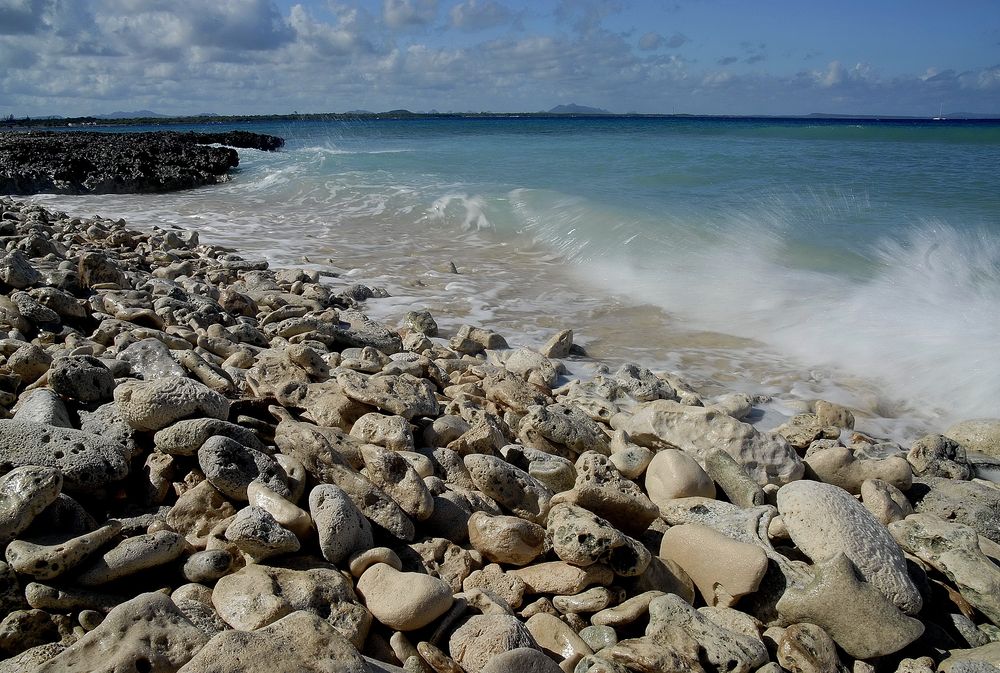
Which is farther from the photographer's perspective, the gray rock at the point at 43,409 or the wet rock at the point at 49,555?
the gray rock at the point at 43,409

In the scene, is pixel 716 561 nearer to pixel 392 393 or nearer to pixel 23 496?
pixel 392 393

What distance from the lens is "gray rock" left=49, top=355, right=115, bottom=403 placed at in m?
2.87

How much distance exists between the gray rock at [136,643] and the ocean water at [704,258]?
375 cm

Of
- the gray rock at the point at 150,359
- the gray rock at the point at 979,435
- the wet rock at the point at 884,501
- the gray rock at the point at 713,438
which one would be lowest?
the gray rock at the point at 979,435

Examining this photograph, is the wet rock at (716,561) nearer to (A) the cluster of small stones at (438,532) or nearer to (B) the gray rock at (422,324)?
(A) the cluster of small stones at (438,532)

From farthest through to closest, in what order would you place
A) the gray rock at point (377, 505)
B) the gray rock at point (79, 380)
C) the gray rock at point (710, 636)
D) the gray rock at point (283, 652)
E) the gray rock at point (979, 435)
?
the gray rock at point (979, 435) < the gray rock at point (79, 380) < the gray rock at point (377, 505) < the gray rock at point (710, 636) < the gray rock at point (283, 652)

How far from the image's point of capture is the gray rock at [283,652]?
4.97 feet

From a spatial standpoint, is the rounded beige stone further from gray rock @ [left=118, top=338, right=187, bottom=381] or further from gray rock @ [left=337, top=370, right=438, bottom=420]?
gray rock @ [left=118, top=338, right=187, bottom=381]

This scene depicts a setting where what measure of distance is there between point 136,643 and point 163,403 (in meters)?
1.15

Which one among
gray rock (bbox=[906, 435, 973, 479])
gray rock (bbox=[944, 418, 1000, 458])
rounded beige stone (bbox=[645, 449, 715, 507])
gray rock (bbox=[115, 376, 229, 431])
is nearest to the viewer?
gray rock (bbox=[115, 376, 229, 431])

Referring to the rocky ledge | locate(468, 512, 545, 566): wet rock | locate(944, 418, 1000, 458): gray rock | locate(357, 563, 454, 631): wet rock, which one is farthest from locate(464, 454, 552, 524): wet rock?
the rocky ledge

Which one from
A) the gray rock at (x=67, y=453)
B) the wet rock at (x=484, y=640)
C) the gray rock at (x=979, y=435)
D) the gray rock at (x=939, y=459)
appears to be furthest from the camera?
the gray rock at (x=979, y=435)

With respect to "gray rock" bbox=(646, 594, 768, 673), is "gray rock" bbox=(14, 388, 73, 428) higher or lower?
higher

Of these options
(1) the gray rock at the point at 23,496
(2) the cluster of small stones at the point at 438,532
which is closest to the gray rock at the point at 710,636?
(2) the cluster of small stones at the point at 438,532
